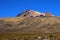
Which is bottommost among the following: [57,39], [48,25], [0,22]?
[57,39]

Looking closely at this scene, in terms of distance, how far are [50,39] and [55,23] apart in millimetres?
142455

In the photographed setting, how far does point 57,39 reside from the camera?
42344 mm

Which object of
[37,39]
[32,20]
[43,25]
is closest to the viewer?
[37,39]

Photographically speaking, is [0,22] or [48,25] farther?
[0,22]

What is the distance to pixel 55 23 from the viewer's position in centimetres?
18388

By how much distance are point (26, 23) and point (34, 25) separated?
9.15m

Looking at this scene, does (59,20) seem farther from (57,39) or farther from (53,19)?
(57,39)

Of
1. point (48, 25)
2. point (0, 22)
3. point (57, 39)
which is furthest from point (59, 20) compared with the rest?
point (57, 39)

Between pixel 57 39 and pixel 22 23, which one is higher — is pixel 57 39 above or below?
below

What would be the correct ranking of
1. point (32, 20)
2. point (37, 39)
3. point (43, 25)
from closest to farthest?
1. point (37, 39)
2. point (43, 25)
3. point (32, 20)

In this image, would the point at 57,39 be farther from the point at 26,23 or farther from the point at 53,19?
the point at 53,19

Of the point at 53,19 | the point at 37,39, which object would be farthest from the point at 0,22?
the point at 37,39

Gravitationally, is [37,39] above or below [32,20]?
below

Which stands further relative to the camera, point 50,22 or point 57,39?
point 50,22
